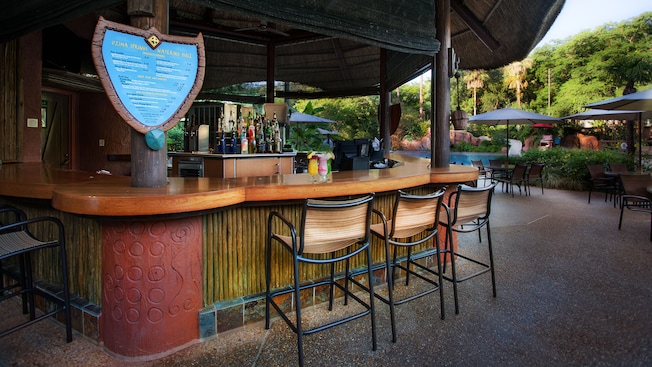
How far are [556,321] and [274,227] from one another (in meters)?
2.11

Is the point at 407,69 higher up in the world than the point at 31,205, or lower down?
higher up

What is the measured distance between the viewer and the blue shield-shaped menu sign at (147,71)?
2.08 m

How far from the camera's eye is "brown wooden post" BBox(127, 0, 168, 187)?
87.1 inches

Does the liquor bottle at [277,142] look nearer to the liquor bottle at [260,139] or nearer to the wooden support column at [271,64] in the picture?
the liquor bottle at [260,139]

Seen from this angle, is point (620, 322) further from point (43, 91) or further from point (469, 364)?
point (43, 91)

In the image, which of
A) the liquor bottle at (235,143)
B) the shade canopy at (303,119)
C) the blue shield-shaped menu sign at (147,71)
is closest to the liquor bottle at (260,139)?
the liquor bottle at (235,143)

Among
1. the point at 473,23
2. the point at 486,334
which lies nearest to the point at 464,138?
the point at 473,23

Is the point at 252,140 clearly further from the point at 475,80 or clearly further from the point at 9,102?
the point at 475,80

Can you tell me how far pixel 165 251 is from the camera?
2248 millimetres

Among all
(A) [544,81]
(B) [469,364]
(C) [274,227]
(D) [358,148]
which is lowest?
(B) [469,364]

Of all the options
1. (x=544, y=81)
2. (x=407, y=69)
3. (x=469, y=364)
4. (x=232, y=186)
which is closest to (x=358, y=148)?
(x=407, y=69)

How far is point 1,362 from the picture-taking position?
2129mm

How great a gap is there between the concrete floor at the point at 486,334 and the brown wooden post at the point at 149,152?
1.05 m

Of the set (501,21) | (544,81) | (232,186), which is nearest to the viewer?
(232,186)
